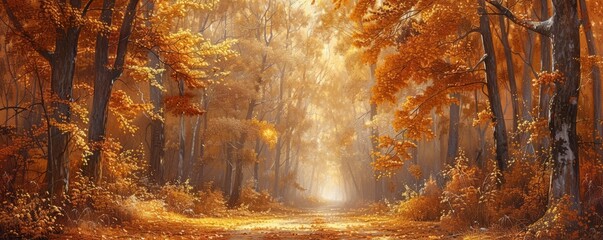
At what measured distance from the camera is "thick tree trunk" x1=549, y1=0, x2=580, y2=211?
998 cm

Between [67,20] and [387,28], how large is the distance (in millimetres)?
7705

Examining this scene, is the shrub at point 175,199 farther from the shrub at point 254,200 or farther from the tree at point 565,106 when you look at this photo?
the tree at point 565,106

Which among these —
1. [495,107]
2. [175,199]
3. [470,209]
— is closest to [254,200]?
[175,199]

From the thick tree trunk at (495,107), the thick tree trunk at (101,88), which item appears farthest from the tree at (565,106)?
the thick tree trunk at (101,88)

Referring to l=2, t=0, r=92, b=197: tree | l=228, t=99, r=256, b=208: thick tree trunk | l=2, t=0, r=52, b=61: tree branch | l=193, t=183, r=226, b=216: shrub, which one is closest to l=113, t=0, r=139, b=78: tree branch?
l=2, t=0, r=92, b=197: tree

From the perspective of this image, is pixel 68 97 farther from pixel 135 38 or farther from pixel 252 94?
pixel 252 94

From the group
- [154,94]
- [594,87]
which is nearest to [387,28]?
[594,87]

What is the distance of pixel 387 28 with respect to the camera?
535 inches

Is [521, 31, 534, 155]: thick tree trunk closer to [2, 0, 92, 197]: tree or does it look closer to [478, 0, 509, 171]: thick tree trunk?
[478, 0, 509, 171]: thick tree trunk

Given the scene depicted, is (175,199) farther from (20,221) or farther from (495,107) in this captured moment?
(495,107)

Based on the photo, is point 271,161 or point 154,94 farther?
point 271,161

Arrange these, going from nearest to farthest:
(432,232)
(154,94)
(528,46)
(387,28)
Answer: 1. (432,232)
2. (387,28)
3. (528,46)
4. (154,94)

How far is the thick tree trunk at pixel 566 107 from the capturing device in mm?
9984

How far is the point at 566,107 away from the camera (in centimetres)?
1003
